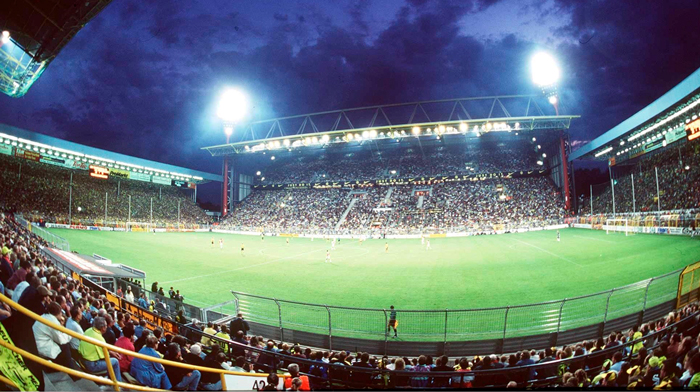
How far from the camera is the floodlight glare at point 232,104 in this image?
46.1 meters

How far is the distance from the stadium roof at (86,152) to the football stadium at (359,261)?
0.94 ft

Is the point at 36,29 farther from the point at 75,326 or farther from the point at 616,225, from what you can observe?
the point at 616,225

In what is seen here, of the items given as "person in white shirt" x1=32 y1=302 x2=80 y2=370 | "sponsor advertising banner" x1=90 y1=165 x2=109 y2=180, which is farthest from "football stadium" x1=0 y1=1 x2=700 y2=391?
"sponsor advertising banner" x1=90 y1=165 x2=109 y2=180

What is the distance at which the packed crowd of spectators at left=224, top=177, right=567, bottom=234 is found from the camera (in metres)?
46.7

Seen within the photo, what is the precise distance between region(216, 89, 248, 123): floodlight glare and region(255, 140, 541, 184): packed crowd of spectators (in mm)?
24500

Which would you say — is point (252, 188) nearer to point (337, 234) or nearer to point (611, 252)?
point (337, 234)

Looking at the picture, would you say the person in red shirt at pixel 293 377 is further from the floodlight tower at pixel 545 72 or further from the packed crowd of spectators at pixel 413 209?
the floodlight tower at pixel 545 72

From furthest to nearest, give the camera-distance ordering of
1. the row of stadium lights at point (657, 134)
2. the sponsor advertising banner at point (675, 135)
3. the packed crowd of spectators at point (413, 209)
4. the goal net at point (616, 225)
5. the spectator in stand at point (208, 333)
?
1. the packed crowd of spectators at point (413, 209)
2. the goal net at point (616, 225)
3. the sponsor advertising banner at point (675, 135)
4. the row of stadium lights at point (657, 134)
5. the spectator in stand at point (208, 333)

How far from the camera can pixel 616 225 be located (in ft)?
110

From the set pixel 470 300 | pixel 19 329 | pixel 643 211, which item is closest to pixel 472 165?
pixel 643 211

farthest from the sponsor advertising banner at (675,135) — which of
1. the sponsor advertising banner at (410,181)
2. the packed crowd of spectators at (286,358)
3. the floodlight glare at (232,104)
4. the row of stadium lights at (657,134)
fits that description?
the floodlight glare at (232,104)

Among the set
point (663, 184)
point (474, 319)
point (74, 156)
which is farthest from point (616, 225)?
point (74, 156)

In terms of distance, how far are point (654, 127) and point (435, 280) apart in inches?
1347

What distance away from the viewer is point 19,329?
313 centimetres
